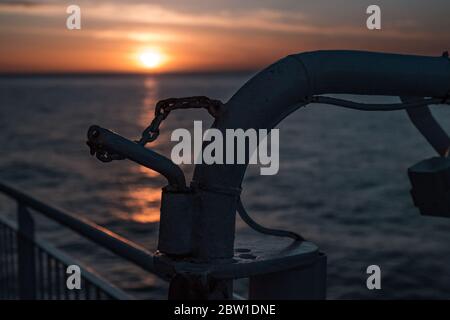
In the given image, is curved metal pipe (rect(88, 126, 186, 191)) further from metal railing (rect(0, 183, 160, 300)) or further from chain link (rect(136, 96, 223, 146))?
metal railing (rect(0, 183, 160, 300))

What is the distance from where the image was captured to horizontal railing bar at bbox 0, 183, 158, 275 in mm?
2670

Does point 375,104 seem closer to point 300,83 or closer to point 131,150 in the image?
point 300,83

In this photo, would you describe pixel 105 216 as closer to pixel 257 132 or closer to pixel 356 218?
pixel 356 218

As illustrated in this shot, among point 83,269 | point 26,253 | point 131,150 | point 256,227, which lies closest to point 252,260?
point 256,227

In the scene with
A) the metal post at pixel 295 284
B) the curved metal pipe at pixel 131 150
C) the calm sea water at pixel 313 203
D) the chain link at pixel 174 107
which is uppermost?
the chain link at pixel 174 107

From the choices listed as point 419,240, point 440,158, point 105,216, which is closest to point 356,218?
point 419,240

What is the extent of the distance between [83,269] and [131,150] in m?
2.77

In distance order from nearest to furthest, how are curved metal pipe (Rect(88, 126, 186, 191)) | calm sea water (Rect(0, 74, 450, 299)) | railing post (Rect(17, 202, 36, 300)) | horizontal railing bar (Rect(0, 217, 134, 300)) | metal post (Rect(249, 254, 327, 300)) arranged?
curved metal pipe (Rect(88, 126, 186, 191)) < metal post (Rect(249, 254, 327, 300)) < horizontal railing bar (Rect(0, 217, 134, 300)) < railing post (Rect(17, 202, 36, 300)) < calm sea water (Rect(0, 74, 450, 299))

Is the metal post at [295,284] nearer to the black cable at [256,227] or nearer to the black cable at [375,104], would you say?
the black cable at [256,227]

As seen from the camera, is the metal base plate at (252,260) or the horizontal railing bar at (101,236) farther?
the horizontal railing bar at (101,236)

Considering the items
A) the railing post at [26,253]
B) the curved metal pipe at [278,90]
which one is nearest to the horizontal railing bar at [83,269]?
the railing post at [26,253]

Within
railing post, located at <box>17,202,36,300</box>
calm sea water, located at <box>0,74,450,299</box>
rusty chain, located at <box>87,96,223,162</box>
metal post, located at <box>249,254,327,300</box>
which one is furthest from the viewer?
calm sea water, located at <box>0,74,450,299</box>

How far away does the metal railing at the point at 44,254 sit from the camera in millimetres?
3002

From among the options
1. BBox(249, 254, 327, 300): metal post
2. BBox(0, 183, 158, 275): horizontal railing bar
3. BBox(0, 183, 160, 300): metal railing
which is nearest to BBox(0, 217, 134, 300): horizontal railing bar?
BBox(0, 183, 160, 300): metal railing
